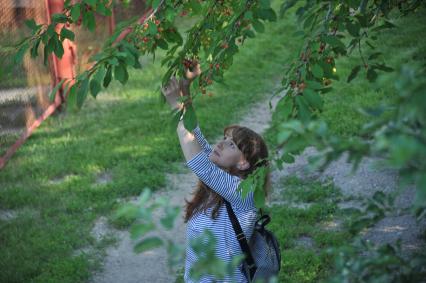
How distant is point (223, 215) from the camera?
278cm

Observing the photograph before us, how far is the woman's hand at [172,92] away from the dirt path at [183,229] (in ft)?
6.51

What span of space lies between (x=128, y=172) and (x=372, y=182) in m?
2.34

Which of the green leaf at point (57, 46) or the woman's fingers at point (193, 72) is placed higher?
the green leaf at point (57, 46)

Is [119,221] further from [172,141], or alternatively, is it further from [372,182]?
[372,182]

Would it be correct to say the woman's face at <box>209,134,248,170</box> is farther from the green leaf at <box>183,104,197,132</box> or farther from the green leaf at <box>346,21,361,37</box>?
the green leaf at <box>346,21,361,37</box>

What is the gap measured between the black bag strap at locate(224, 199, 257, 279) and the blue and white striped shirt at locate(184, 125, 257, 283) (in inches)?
0.6

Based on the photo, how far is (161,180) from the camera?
577 cm

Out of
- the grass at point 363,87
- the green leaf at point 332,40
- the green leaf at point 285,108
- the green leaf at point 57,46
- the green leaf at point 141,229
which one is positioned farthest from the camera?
the grass at point 363,87

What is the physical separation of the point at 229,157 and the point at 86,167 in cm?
348

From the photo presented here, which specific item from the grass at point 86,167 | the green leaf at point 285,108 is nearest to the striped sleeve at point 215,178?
the green leaf at point 285,108

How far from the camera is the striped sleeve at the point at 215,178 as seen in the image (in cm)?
266

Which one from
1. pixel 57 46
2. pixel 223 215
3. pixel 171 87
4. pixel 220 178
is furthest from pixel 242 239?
pixel 57 46

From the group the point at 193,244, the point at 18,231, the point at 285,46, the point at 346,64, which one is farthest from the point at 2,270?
the point at 285,46

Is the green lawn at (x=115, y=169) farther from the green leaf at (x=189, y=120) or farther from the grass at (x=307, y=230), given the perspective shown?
the green leaf at (x=189, y=120)
